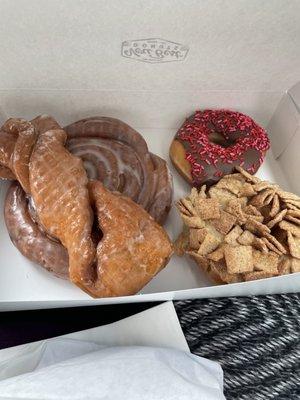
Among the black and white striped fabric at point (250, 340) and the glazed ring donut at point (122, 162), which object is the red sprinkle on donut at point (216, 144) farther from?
the black and white striped fabric at point (250, 340)

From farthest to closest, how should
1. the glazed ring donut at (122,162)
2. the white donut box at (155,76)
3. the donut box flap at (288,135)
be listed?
the donut box flap at (288,135) → the glazed ring donut at (122,162) → the white donut box at (155,76)

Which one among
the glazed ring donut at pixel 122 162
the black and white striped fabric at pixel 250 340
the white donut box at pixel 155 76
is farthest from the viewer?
the glazed ring donut at pixel 122 162

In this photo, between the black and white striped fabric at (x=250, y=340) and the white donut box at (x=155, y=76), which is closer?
the black and white striped fabric at (x=250, y=340)

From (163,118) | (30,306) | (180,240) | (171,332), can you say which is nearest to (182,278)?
(180,240)

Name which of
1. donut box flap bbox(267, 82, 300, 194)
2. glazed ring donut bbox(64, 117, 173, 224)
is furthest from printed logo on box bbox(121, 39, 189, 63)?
donut box flap bbox(267, 82, 300, 194)

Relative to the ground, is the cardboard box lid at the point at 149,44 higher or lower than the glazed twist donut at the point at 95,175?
higher

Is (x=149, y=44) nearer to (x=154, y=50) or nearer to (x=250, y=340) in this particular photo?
(x=154, y=50)

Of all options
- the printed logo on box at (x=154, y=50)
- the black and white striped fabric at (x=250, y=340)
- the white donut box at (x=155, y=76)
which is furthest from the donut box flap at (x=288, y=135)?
the black and white striped fabric at (x=250, y=340)

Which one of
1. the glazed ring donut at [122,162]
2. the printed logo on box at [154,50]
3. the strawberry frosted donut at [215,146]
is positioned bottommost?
the glazed ring donut at [122,162]

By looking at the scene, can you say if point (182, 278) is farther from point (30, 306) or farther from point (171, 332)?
point (30, 306)

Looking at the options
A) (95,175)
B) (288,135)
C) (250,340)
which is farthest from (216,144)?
(250,340)
